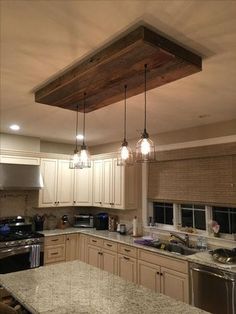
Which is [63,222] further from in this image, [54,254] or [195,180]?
[195,180]

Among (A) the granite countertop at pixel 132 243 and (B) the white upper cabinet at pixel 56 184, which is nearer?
(A) the granite countertop at pixel 132 243

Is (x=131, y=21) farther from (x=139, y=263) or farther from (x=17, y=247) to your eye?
(x=17, y=247)

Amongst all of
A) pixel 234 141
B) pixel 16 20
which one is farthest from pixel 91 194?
pixel 16 20

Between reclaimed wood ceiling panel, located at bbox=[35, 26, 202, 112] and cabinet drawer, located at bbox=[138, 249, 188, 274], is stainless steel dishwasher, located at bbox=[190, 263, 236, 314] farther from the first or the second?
reclaimed wood ceiling panel, located at bbox=[35, 26, 202, 112]

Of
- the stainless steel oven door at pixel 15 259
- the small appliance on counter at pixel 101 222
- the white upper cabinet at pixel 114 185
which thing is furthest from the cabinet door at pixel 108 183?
the stainless steel oven door at pixel 15 259

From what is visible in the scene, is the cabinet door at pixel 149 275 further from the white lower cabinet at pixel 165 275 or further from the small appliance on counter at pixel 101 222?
the small appliance on counter at pixel 101 222

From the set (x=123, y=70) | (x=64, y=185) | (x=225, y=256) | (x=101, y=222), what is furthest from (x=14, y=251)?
(x=123, y=70)

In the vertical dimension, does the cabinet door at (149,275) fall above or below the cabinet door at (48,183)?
below

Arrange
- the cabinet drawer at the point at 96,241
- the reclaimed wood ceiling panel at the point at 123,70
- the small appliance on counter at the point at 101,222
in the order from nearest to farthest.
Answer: the reclaimed wood ceiling panel at the point at 123,70 < the cabinet drawer at the point at 96,241 < the small appliance on counter at the point at 101,222

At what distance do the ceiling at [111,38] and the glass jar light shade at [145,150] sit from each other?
642 mm

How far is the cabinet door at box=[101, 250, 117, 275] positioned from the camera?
416cm

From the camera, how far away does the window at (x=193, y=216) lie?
3895 millimetres

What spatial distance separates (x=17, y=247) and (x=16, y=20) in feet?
11.9

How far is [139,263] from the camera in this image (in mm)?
3750
